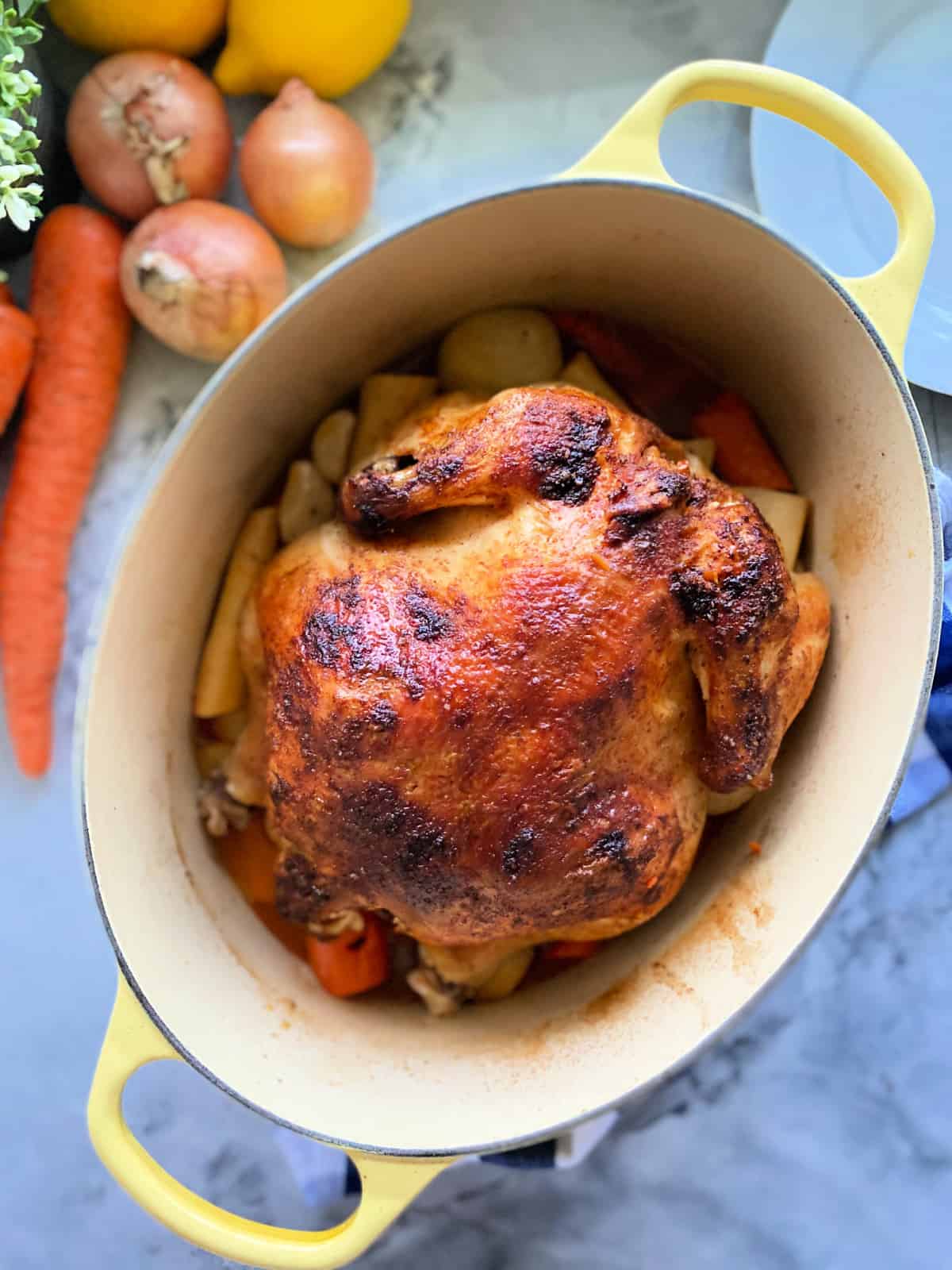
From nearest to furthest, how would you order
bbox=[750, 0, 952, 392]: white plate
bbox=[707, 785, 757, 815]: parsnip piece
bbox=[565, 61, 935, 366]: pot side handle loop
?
bbox=[565, 61, 935, 366]: pot side handle loop < bbox=[707, 785, 757, 815]: parsnip piece < bbox=[750, 0, 952, 392]: white plate

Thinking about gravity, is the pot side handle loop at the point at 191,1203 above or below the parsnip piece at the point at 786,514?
below

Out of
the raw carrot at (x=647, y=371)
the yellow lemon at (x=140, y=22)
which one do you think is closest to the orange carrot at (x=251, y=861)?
the raw carrot at (x=647, y=371)

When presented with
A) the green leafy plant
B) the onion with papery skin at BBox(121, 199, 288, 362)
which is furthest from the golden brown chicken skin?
the green leafy plant

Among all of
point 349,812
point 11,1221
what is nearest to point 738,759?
point 349,812

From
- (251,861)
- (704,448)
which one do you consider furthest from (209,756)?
(704,448)

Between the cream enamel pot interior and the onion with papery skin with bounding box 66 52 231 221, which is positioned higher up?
the onion with papery skin with bounding box 66 52 231 221

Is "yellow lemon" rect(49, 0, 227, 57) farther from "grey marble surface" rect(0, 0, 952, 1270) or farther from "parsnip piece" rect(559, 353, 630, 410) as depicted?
"parsnip piece" rect(559, 353, 630, 410)

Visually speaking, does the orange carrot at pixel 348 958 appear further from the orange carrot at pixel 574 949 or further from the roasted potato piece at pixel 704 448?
the roasted potato piece at pixel 704 448
